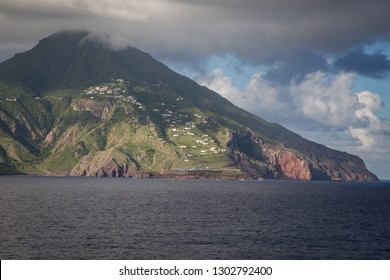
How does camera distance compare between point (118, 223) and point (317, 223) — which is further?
point (317, 223)

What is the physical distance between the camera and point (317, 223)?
19538 cm

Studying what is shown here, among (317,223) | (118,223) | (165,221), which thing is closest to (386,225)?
(317,223)

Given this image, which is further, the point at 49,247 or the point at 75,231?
the point at 75,231

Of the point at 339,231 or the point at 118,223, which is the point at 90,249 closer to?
the point at 118,223

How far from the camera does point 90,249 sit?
132 meters
